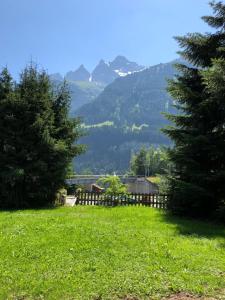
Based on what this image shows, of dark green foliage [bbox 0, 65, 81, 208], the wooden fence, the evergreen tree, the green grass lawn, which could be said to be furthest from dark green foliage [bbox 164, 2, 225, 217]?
the evergreen tree

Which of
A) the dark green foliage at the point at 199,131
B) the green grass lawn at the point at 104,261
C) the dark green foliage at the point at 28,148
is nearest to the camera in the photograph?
the green grass lawn at the point at 104,261

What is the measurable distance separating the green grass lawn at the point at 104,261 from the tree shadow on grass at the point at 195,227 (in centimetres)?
10

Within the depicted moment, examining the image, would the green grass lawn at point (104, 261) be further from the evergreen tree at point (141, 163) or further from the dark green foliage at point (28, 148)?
the evergreen tree at point (141, 163)

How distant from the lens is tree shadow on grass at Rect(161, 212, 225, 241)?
13.1 m

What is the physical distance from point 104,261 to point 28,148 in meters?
12.9

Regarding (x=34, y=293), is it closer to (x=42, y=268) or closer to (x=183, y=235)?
(x=42, y=268)

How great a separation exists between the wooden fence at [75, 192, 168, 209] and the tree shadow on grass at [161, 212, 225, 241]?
17.7 ft

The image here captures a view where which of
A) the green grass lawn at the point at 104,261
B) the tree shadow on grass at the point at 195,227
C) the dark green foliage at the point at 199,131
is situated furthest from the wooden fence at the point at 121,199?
the green grass lawn at the point at 104,261

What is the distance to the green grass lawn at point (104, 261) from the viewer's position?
24.3 ft

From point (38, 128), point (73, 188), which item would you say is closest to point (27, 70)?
point (38, 128)

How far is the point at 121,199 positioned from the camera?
22.8 meters

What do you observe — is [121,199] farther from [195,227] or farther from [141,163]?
[141,163]

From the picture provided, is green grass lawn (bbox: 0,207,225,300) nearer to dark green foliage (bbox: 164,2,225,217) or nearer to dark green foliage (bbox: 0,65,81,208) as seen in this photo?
dark green foliage (bbox: 164,2,225,217)

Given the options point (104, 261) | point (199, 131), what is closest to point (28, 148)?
point (199, 131)
